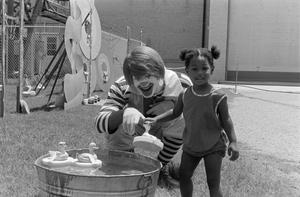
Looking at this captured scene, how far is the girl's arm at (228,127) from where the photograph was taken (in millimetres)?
2707

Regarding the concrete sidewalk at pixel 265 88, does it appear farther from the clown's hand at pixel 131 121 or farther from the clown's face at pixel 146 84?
the clown's hand at pixel 131 121

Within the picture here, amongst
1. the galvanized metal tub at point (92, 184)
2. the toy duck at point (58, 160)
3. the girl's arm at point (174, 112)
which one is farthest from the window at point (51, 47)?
the galvanized metal tub at point (92, 184)

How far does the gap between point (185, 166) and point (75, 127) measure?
3790mm

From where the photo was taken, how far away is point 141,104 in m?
2.87

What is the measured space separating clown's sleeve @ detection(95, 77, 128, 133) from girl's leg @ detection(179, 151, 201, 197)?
53 cm

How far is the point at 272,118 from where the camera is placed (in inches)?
383

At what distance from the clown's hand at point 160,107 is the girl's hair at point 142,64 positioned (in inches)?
20.5

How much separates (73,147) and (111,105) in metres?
2.25

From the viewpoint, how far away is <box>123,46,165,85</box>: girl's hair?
7.64 feet

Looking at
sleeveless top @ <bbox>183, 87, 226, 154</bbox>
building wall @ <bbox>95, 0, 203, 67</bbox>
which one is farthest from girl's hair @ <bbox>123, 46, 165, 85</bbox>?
building wall @ <bbox>95, 0, 203, 67</bbox>

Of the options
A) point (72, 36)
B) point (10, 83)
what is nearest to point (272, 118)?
point (72, 36)

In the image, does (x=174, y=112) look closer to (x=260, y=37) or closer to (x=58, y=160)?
(x=58, y=160)

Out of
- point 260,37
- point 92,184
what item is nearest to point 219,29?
point 260,37

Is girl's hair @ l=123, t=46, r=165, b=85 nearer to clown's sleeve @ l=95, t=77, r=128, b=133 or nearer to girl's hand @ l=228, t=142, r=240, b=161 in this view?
clown's sleeve @ l=95, t=77, r=128, b=133
